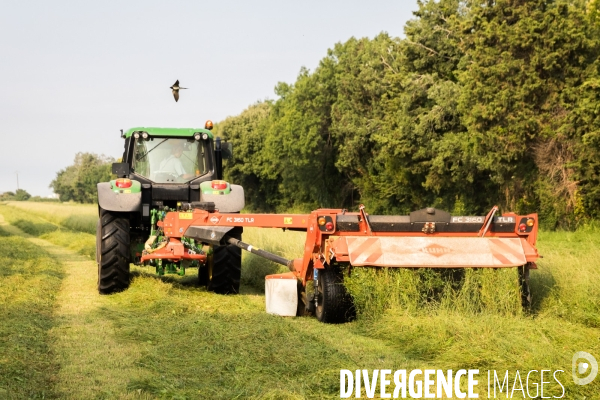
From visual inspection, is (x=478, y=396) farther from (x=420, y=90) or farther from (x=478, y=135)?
(x=420, y=90)

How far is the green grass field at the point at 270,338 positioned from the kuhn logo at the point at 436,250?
1.22 feet

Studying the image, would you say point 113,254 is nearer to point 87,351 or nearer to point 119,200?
point 119,200

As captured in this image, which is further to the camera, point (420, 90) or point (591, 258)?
point (420, 90)

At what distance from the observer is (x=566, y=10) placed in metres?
27.2

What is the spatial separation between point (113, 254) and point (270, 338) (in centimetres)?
444

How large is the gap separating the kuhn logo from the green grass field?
14.6 inches

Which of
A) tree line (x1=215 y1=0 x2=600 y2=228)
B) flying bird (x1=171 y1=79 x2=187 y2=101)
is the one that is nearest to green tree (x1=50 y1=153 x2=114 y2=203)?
tree line (x1=215 y1=0 x2=600 y2=228)

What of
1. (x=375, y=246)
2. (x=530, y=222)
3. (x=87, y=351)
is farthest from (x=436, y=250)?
(x=87, y=351)

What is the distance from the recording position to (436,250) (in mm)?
8359

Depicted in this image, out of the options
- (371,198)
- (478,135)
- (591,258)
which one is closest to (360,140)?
(371,198)

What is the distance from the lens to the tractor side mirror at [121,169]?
11.9 meters

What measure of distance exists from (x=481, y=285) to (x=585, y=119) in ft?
52.1

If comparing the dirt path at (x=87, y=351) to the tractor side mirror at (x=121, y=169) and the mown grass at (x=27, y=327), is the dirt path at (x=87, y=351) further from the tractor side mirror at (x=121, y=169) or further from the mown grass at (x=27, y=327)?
the tractor side mirror at (x=121, y=169)

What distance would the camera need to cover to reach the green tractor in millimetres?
11359
